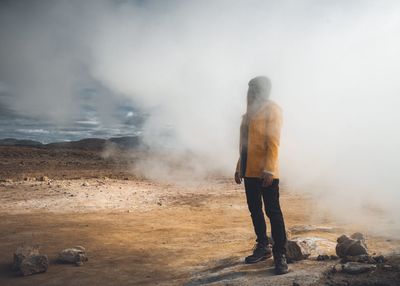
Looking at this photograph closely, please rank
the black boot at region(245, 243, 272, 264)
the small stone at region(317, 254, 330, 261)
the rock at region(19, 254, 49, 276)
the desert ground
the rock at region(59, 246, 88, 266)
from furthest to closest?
the rock at region(59, 246, 88, 266) → the rock at region(19, 254, 49, 276) → the black boot at region(245, 243, 272, 264) → the small stone at region(317, 254, 330, 261) → the desert ground

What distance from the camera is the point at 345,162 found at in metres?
11.8

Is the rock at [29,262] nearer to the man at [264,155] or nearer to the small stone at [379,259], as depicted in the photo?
the man at [264,155]

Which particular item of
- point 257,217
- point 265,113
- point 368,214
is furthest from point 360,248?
point 368,214

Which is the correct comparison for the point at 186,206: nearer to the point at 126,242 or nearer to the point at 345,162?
the point at 126,242

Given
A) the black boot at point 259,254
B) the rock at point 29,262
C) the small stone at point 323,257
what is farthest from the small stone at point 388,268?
the rock at point 29,262

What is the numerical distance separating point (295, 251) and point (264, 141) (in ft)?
4.22

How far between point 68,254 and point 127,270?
88 cm

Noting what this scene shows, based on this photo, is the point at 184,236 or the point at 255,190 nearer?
the point at 255,190

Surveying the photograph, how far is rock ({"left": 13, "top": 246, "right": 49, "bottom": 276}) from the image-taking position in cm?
495

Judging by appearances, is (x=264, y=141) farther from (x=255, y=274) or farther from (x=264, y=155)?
(x=255, y=274)

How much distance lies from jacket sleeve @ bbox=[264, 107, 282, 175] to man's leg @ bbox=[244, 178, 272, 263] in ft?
1.13

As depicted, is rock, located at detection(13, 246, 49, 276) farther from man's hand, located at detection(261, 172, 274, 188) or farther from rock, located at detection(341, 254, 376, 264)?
rock, located at detection(341, 254, 376, 264)

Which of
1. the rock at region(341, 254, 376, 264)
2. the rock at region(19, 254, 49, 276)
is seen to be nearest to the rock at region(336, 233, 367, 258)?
the rock at region(341, 254, 376, 264)

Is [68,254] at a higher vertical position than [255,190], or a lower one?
lower
